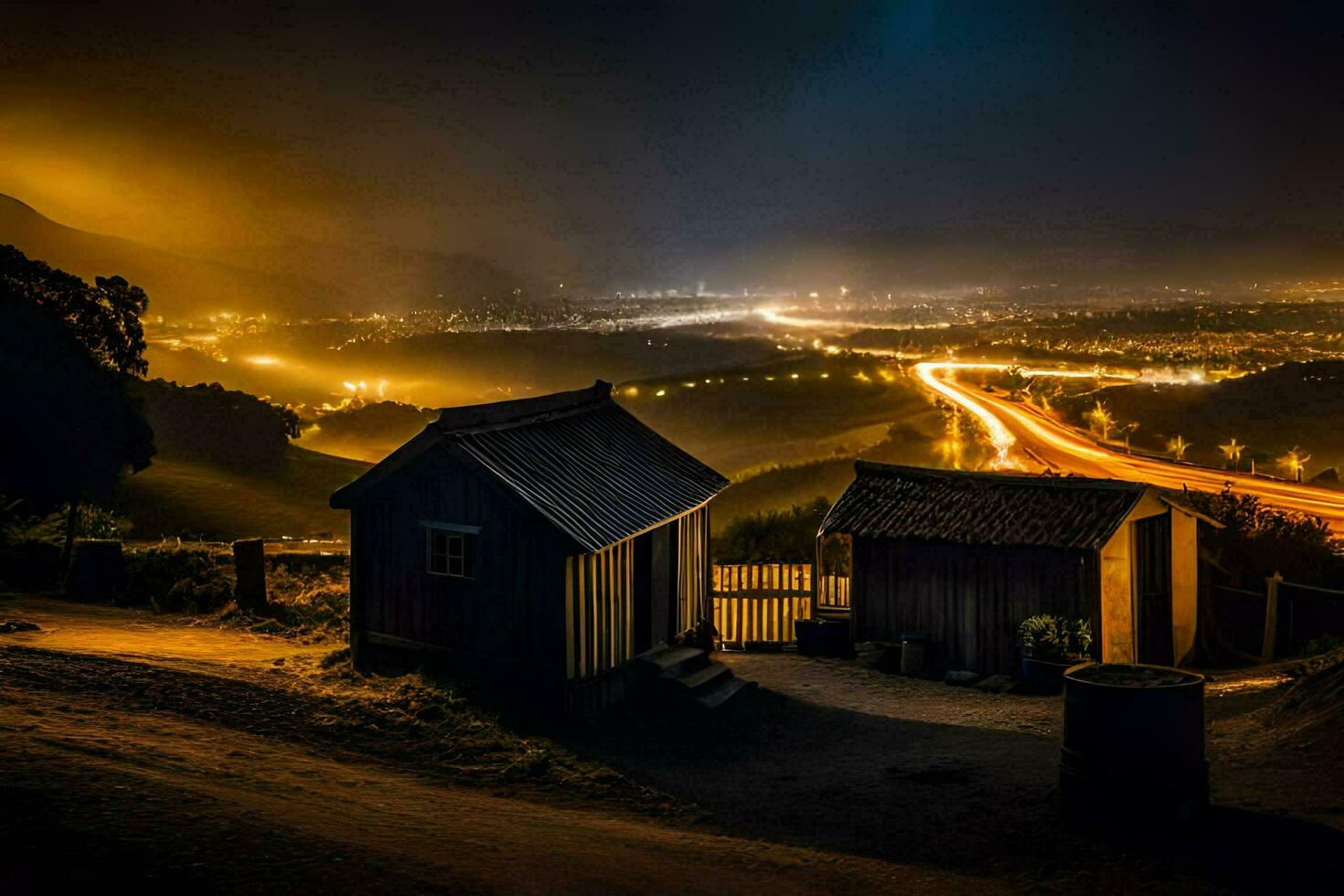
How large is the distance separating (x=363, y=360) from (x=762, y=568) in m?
119

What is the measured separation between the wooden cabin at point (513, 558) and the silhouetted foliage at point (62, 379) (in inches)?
503

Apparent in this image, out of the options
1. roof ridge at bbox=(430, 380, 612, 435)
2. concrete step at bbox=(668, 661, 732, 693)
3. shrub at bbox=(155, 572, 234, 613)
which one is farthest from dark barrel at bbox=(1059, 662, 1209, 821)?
shrub at bbox=(155, 572, 234, 613)

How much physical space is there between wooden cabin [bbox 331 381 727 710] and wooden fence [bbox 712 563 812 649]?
6.71 meters

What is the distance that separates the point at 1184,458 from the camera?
65.7m

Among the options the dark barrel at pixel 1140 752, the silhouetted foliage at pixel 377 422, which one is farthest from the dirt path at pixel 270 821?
the silhouetted foliage at pixel 377 422

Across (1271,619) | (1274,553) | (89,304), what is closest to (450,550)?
(89,304)

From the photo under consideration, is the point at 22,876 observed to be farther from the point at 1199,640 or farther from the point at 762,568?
the point at 1199,640

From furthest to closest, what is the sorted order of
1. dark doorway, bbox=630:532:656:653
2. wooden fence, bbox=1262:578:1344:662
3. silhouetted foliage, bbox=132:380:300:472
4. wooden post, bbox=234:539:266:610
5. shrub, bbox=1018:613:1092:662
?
silhouetted foliage, bbox=132:380:300:472
wooden post, bbox=234:539:266:610
wooden fence, bbox=1262:578:1344:662
shrub, bbox=1018:613:1092:662
dark doorway, bbox=630:532:656:653

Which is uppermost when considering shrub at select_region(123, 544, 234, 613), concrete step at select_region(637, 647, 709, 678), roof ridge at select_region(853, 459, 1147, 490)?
roof ridge at select_region(853, 459, 1147, 490)

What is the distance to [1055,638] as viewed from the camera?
20000 millimetres

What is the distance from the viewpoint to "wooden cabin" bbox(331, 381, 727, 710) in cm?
1636

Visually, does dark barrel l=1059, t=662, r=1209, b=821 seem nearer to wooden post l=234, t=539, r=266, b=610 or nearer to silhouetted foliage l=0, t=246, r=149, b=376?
wooden post l=234, t=539, r=266, b=610

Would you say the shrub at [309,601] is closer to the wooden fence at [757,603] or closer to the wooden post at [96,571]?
the wooden post at [96,571]

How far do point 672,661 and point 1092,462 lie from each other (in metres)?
44.9
